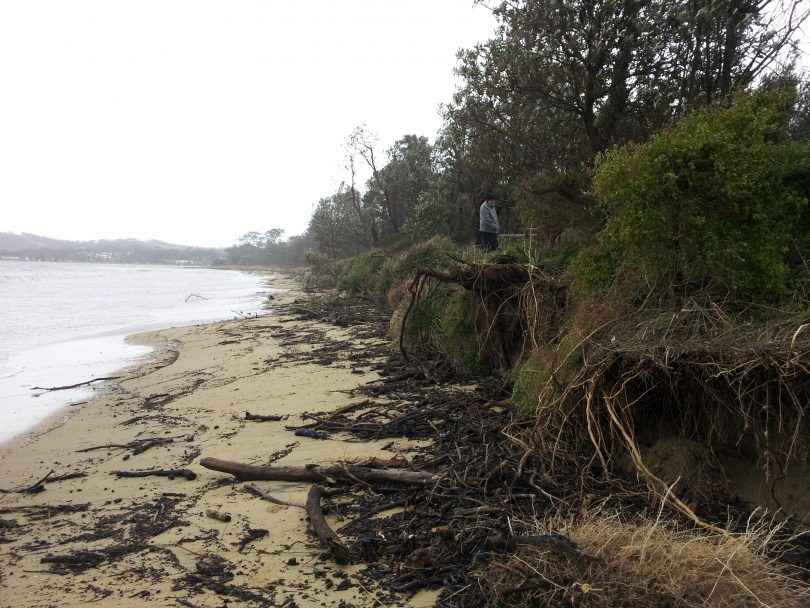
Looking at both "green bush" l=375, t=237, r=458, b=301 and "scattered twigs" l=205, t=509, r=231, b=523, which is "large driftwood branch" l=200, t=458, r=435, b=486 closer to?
"scattered twigs" l=205, t=509, r=231, b=523

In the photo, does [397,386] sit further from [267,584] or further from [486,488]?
[267,584]

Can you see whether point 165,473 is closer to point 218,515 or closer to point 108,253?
point 218,515

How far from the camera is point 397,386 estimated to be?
23.4 ft

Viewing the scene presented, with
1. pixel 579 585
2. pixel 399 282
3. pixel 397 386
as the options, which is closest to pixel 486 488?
pixel 579 585

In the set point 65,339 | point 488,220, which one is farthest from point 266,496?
point 65,339

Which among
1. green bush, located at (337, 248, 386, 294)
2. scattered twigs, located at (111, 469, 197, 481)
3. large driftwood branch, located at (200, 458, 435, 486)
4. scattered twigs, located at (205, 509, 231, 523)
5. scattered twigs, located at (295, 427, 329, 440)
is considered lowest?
scattered twigs, located at (111, 469, 197, 481)

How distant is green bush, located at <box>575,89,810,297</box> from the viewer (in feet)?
13.5

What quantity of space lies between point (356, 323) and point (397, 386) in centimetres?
705

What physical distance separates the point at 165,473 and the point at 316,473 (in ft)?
5.04

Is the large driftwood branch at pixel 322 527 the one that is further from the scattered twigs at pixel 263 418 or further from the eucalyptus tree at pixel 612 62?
the eucalyptus tree at pixel 612 62

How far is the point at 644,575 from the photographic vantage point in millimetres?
2510

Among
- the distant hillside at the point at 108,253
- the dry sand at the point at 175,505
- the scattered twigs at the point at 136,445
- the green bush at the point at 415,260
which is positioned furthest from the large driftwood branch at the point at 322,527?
the distant hillside at the point at 108,253

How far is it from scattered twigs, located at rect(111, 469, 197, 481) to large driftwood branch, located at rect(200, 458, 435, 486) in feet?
0.44

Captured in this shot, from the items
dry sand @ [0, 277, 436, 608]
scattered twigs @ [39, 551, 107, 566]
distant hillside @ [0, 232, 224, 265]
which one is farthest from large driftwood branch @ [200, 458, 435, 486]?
distant hillside @ [0, 232, 224, 265]
